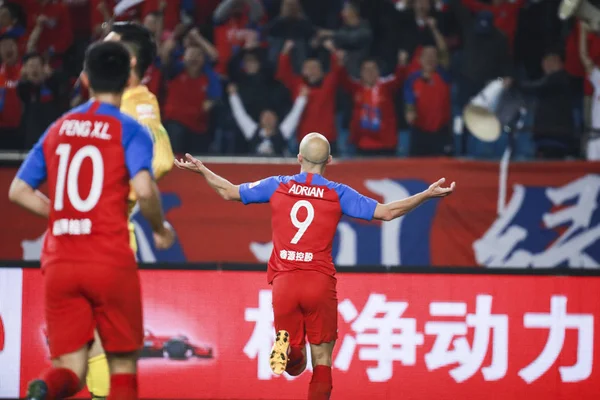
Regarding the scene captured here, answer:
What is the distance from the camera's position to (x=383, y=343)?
8.35 metres

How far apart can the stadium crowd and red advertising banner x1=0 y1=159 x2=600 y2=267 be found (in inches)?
29.8

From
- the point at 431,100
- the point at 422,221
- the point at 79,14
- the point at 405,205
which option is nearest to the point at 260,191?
the point at 405,205

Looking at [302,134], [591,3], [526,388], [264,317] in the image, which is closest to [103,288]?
[264,317]

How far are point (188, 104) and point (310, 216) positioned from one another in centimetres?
598

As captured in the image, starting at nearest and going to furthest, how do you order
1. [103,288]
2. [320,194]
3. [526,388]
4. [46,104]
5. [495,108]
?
[103,288] < [320,194] < [526,388] < [495,108] < [46,104]

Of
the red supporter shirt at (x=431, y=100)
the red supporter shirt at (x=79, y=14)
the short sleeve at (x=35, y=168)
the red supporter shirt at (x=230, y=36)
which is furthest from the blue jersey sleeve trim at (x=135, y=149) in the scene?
the red supporter shirt at (x=79, y=14)

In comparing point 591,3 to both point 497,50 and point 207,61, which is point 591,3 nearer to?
point 497,50

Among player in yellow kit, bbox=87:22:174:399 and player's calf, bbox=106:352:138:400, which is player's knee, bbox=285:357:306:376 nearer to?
player in yellow kit, bbox=87:22:174:399

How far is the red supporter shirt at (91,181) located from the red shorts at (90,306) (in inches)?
2.2

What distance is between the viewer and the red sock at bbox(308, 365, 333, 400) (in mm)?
6914

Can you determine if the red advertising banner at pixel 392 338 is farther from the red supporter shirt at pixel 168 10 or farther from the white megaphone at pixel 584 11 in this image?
the red supporter shirt at pixel 168 10

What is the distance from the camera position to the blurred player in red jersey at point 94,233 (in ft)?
16.4

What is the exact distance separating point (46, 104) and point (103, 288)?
8164 millimetres

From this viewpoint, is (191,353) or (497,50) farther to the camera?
(497,50)
